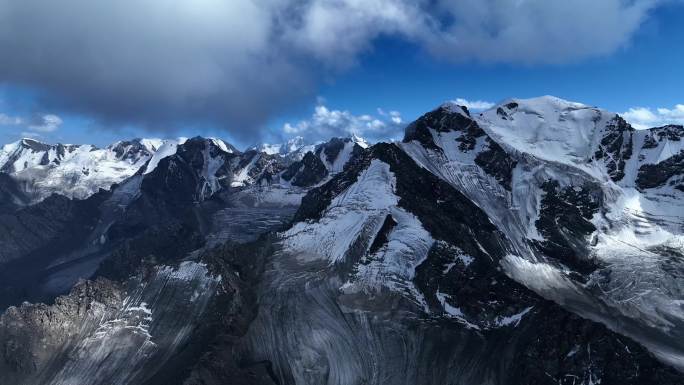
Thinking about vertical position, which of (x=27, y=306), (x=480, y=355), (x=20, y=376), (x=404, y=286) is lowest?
(x=20, y=376)

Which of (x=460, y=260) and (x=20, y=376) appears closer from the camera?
(x=20, y=376)

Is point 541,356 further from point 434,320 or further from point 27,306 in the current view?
point 27,306

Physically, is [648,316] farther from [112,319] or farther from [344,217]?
[112,319]

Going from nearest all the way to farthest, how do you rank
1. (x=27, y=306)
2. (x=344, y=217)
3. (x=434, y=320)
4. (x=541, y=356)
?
(x=541, y=356), (x=434, y=320), (x=27, y=306), (x=344, y=217)

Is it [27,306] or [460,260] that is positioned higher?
[460,260]

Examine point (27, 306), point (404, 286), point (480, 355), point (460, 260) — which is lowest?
point (27, 306)

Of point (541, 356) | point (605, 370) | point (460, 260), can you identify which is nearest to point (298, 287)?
point (460, 260)

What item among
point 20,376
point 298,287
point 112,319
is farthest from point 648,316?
point 20,376

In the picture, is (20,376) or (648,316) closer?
(20,376)

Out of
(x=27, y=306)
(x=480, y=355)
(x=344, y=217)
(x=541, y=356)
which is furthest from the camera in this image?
(x=344, y=217)
